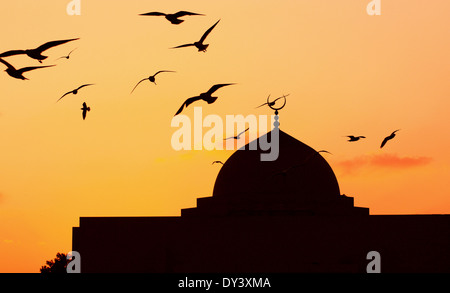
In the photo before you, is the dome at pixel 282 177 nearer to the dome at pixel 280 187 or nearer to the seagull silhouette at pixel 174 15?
the dome at pixel 280 187

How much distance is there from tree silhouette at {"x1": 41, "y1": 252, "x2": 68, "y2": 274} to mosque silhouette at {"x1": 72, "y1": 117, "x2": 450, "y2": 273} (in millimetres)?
15000

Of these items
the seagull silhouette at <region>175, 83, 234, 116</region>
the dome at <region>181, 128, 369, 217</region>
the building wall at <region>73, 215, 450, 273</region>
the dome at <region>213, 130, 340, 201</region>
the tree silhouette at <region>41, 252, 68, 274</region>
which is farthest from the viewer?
the tree silhouette at <region>41, 252, 68, 274</region>

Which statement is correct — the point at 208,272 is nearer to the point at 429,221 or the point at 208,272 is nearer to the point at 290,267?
the point at 290,267

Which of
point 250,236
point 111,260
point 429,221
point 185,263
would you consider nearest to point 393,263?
point 429,221

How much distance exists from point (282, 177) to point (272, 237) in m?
2.53

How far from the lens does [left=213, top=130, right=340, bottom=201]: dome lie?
27141mm

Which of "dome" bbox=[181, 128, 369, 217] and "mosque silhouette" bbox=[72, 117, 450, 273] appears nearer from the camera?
"mosque silhouette" bbox=[72, 117, 450, 273]
